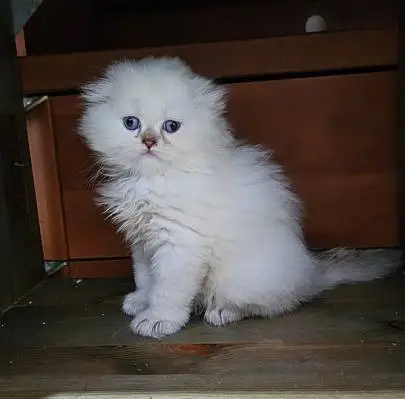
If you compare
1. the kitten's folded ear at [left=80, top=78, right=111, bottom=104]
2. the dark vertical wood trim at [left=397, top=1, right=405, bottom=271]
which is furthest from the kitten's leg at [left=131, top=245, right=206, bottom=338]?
the dark vertical wood trim at [left=397, top=1, right=405, bottom=271]

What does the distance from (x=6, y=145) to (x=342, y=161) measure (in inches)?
31.9

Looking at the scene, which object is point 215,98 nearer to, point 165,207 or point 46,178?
point 165,207

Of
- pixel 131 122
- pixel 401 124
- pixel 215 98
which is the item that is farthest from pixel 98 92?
pixel 401 124

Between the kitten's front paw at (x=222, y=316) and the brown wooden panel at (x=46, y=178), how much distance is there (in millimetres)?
577

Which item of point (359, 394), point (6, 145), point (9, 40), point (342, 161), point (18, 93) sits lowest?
point (359, 394)

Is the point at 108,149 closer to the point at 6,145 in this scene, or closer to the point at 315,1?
the point at 6,145

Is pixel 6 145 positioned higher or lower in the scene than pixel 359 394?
Answer: higher

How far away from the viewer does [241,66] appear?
1.56 meters

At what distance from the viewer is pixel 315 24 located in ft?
6.22

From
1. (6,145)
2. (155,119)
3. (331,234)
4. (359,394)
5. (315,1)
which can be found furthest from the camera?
(315,1)

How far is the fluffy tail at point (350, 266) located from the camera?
150 centimetres

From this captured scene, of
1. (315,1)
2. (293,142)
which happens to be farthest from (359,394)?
(315,1)

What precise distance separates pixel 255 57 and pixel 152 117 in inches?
16.7

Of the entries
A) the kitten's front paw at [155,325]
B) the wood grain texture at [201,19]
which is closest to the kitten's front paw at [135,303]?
the kitten's front paw at [155,325]
